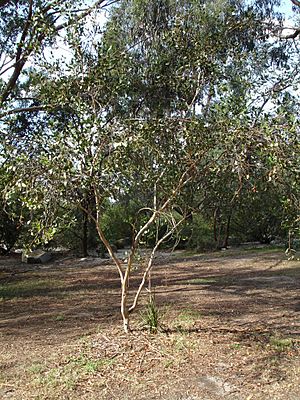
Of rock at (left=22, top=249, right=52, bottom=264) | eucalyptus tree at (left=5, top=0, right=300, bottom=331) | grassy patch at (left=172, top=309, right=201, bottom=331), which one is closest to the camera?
eucalyptus tree at (left=5, top=0, right=300, bottom=331)

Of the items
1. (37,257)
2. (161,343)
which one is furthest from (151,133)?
(37,257)

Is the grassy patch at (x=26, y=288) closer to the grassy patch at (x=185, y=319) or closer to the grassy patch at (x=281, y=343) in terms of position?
the grassy patch at (x=185, y=319)

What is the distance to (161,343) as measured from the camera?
13.7ft

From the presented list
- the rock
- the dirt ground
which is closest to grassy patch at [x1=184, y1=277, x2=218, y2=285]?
the dirt ground

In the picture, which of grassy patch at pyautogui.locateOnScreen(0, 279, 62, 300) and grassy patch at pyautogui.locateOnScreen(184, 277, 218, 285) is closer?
grassy patch at pyautogui.locateOnScreen(0, 279, 62, 300)

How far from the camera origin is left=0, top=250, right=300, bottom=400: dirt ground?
334cm

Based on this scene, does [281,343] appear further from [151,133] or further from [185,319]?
[151,133]

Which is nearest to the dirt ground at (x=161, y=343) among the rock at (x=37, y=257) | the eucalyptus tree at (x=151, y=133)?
the eucalyptus tree at (x=151, y=133)

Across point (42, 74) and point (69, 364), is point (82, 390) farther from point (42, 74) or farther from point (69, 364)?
point (42, 74)

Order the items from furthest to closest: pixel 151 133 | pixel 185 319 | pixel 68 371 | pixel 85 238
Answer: pixel 85 238, pixel 185 319, pixel 151 133, pixel 68 371

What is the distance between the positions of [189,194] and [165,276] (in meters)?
4.29

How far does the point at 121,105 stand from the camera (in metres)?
5.13

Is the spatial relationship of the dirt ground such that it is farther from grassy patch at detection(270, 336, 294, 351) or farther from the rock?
the rock

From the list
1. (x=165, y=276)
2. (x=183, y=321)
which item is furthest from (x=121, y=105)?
(x=165, y=276)
